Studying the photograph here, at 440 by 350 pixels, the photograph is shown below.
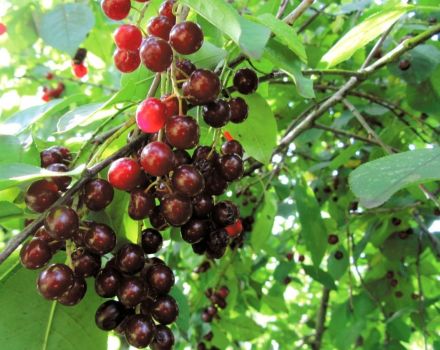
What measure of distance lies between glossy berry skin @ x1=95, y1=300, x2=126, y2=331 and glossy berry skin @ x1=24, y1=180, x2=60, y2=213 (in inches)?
10.0

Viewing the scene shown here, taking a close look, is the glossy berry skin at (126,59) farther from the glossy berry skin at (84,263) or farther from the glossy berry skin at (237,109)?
the glossy berry skin at (84,263)

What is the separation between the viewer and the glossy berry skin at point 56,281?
0.98m

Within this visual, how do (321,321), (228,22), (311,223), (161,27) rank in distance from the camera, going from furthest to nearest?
(321,321)
(311,223)
(161,27)
(228,22)

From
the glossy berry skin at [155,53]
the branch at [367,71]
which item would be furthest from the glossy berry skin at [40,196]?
the branch at [367,71]

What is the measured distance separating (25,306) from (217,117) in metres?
0.62

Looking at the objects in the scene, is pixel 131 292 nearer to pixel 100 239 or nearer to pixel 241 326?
pixel 100 239

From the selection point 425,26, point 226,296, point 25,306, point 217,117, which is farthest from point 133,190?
point 226,296

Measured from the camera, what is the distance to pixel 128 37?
122 centimetres

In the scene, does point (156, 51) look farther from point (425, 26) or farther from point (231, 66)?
point (425, 26)

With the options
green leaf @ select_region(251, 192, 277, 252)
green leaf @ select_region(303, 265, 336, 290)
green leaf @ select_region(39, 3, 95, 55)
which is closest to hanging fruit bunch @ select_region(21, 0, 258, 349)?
green leaf @ select_region(251, 192, 277, 252)

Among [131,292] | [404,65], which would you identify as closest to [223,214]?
[131,292]

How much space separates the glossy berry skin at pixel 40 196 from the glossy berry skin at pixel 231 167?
0.37m

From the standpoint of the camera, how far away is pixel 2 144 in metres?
1.31

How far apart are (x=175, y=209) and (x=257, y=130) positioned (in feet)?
1.63
